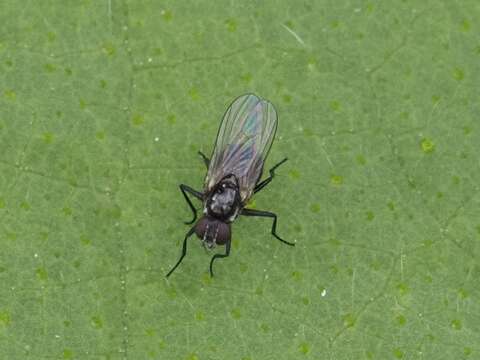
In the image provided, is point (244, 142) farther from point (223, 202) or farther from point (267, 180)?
point (223, 202)

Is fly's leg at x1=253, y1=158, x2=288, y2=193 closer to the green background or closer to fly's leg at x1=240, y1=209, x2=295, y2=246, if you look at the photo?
the green background

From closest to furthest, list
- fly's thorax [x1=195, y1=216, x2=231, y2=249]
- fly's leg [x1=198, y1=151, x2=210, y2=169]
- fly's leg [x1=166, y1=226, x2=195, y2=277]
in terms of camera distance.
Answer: fly's thorax [x1=195, y1=216, x2=231, y2=249] < fly's leg [x1=166, y1=226, x2=195, y2=277] < fly's leg [x1=198, y1=151, x2=210, y2=169]

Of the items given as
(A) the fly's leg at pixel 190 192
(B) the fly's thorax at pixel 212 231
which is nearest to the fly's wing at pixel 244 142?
(A) the fly's leg at pixel 190 192

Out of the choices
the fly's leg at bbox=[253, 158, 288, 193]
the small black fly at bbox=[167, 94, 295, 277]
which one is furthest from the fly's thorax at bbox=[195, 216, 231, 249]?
the fly's leg at bbox=[253, 158, 288, 193]

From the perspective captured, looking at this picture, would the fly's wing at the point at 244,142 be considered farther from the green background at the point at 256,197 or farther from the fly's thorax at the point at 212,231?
the fly's thorax at the point at 212,231

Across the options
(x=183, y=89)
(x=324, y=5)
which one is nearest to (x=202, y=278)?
(x=183, y=89)

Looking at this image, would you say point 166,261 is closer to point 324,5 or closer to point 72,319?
point 72,319
